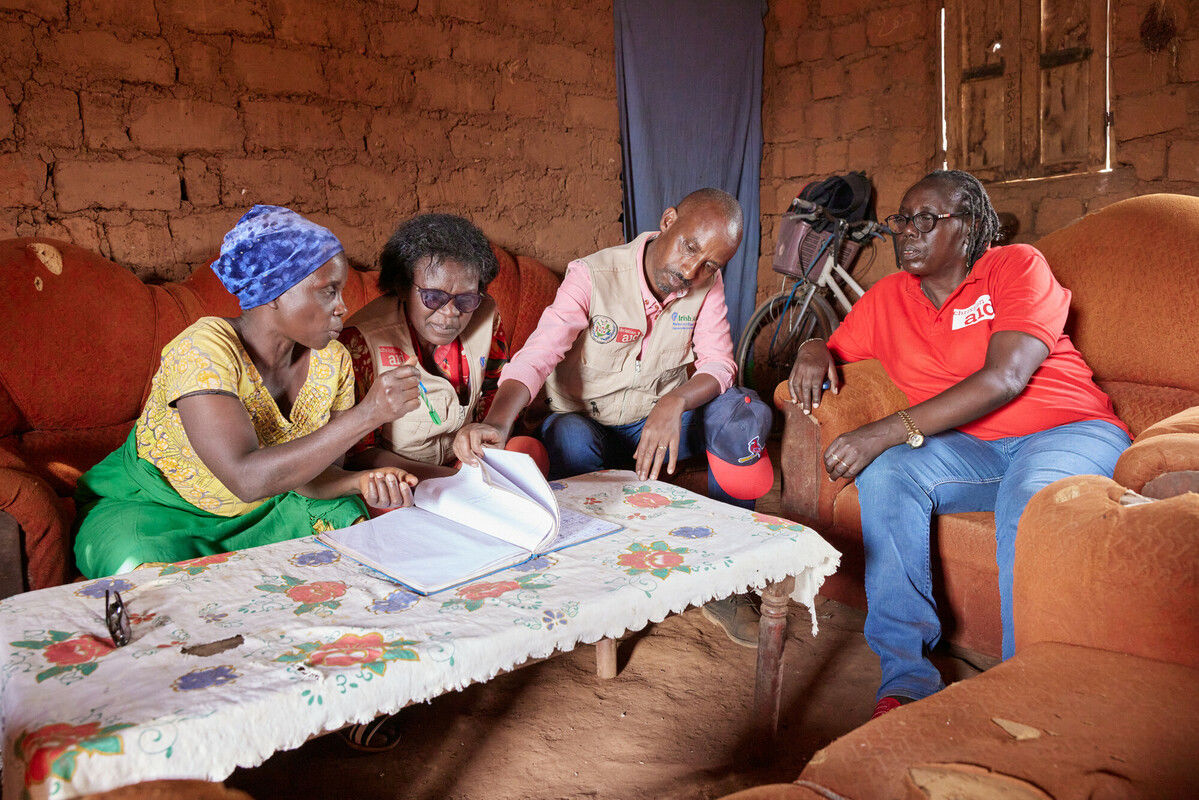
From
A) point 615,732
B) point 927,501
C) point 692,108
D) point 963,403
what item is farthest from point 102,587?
point 692,108

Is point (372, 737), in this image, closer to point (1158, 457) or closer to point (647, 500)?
point (647, 500)

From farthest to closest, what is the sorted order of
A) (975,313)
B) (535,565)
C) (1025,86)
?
1. (1025,86)
2. (975,313)
3. (535,565)

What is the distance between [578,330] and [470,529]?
105 centimetres

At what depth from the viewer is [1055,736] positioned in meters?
1.01

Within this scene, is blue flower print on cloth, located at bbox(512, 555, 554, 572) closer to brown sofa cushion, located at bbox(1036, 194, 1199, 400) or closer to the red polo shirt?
the red polo shirt

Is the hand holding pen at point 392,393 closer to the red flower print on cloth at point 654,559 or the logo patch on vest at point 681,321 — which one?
the red flower print on cloth at point 654,559

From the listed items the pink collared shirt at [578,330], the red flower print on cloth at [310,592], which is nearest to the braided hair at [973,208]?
the pink collared shirt at [578,330]

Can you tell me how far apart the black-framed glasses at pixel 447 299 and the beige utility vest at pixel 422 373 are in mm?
176

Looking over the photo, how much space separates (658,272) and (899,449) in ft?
3.00

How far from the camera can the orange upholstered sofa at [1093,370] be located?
2195 mm

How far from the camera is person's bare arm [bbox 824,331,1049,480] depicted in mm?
2107

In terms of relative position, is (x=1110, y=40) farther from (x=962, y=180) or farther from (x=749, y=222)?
(x=962, y=180)

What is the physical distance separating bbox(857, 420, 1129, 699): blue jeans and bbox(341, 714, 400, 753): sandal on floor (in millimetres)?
1241

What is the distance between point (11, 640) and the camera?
1.16m
